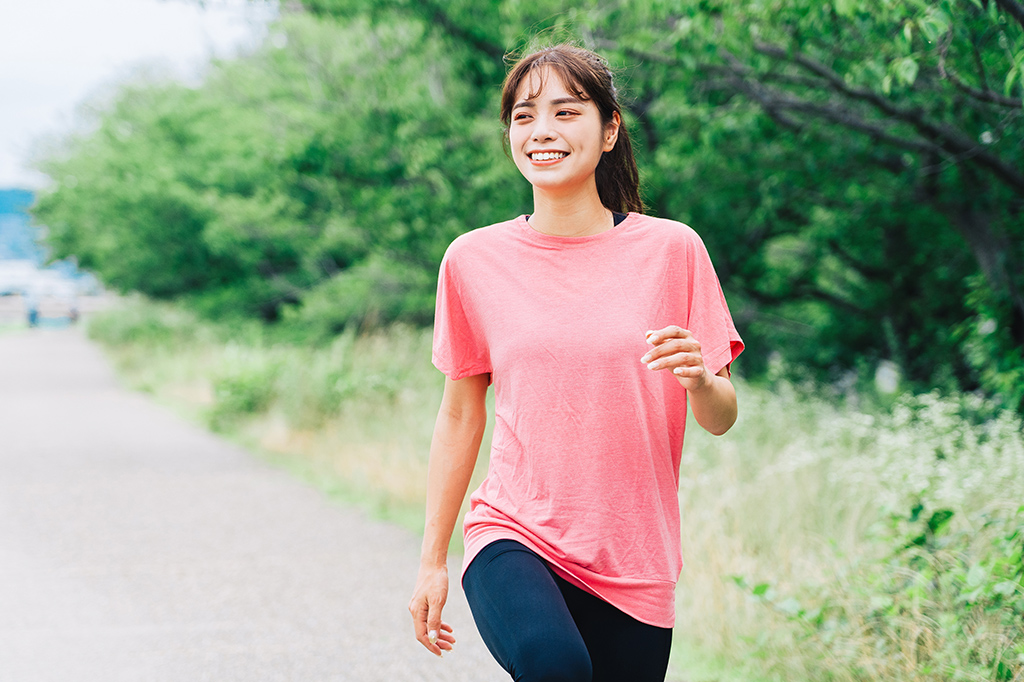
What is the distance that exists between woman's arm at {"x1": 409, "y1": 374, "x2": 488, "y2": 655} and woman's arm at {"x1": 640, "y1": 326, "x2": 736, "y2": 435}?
20.8 inches

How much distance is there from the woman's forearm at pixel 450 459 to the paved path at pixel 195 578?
224 cm

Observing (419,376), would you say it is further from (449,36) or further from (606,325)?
(606,325)

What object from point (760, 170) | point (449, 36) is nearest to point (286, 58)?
point (449, 36)

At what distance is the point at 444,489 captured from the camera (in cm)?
228

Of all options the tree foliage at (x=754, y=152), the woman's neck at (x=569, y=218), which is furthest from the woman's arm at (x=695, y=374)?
the tree foliage at (x=754, y=152)

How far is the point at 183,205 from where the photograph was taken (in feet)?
70.8

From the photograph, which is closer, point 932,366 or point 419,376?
point 932,366

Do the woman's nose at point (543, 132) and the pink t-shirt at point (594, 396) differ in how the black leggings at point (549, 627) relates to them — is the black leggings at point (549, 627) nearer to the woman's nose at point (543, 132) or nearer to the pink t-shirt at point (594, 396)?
the pink t-shirt at point (594, 396)

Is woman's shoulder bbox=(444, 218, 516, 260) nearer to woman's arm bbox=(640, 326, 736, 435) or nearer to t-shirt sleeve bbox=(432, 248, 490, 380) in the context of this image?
t-shirt sleeve bbox=(432, 248, 490, 380)

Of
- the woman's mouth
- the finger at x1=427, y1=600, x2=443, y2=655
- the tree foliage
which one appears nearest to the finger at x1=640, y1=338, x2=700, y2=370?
the woman's mouth

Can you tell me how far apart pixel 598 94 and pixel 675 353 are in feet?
2.34

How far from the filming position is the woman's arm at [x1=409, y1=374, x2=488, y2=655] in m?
2.24

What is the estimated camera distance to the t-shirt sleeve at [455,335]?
2.26 m

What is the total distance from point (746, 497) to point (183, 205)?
61.6ft
